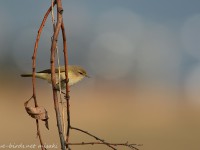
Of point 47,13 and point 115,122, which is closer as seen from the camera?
point 47,13

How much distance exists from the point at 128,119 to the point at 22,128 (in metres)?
6.91

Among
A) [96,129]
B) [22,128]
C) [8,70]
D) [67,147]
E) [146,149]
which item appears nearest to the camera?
[67,147]

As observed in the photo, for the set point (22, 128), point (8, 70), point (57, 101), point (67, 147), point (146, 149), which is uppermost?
point (8, 70)

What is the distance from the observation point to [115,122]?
82.0ft

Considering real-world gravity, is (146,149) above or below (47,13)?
above

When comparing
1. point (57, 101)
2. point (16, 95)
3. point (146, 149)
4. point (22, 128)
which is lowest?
point (57, 101)

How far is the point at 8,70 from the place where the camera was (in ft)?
117

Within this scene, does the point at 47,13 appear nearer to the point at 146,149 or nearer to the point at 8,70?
the point at 146,149

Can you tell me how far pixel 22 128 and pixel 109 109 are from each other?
8249mm

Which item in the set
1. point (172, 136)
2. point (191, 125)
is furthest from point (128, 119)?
point (172, 136)

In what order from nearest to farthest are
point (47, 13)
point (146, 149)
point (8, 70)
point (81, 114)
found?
point (47, 13) < point (146, 149) < point (81, 114) < point (8, 70)

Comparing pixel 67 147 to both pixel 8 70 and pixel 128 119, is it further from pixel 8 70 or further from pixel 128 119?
pixel 8 70

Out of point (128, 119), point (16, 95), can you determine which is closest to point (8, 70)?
point (16, 95)

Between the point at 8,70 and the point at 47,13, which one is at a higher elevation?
the point at 8,70
